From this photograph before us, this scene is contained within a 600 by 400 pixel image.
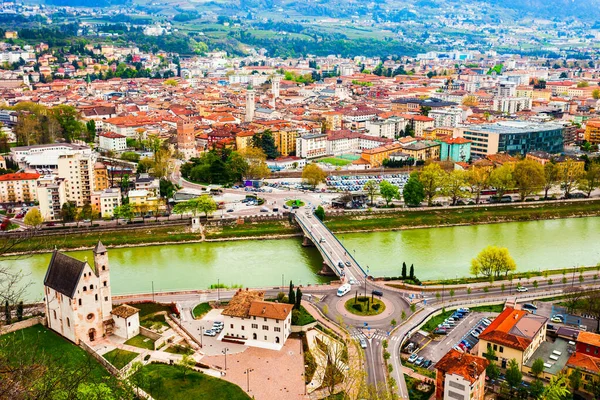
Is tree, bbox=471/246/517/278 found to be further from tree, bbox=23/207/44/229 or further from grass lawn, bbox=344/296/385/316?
tree, bbox=23/207/44/229

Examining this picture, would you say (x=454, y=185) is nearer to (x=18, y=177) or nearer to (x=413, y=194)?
(x=413, y=194)

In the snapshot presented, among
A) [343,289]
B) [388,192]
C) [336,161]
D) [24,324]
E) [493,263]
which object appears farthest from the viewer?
[336,161]

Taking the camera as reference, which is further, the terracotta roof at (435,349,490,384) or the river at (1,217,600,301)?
the river at (1,217,600,301)

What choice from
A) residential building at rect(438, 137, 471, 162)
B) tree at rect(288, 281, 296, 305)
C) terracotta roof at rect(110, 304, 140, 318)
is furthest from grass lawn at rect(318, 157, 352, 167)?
terracotta roof at rect(110, 304, 140, 318)

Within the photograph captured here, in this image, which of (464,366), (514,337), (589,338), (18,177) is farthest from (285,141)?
(464,366)

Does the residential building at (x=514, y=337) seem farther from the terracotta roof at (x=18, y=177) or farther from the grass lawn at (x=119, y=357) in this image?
the terracotta roof at (x=18, y=177)

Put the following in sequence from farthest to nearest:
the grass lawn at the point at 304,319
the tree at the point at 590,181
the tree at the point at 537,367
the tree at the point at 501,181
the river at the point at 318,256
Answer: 1. the tree at the point at 590,181
2. the tree at the point at 501,181
3. the river at the point at 318,256
4. the grass lawn at the point at 304,319
5. the tree at the point at 537,367

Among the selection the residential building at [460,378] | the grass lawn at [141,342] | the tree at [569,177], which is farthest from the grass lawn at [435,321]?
the tree at [569,177]
